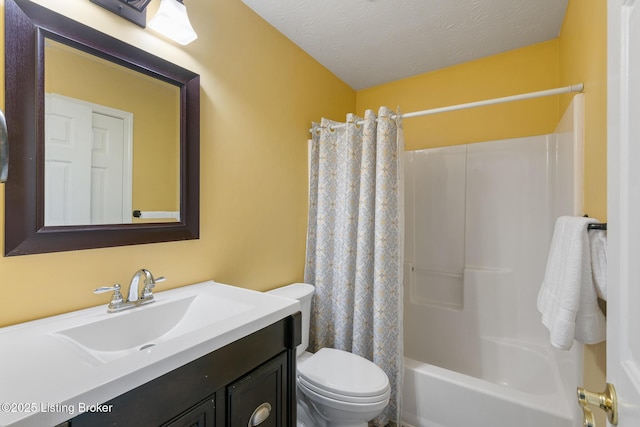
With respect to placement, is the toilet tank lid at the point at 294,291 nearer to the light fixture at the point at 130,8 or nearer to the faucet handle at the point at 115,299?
the faucet handle at the point at 115,299

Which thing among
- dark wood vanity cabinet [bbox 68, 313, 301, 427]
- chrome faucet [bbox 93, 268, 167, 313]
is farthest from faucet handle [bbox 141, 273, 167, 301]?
dark wood vanity cabinet [bbox 68, 313, 301, 427]

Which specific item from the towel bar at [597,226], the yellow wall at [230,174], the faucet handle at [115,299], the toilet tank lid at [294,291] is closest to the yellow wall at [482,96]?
the yellow wall at [230,174]

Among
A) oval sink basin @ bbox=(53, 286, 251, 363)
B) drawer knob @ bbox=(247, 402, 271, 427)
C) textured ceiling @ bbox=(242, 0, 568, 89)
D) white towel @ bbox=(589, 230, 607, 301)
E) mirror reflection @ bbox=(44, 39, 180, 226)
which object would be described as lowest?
drawer knob @ bbox=(247, 402, 271, 427)

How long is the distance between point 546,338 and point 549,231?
0.70 metres

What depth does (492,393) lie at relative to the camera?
4.60 feet

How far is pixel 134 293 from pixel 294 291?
2.80ft

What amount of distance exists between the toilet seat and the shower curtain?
21 cm

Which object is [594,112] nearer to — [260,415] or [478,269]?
[478,269]

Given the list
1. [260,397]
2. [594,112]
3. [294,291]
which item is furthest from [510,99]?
[260,397]

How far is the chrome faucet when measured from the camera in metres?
1.00

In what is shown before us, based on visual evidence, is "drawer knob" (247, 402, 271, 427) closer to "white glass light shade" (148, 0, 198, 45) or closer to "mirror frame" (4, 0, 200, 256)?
"mirror frame" (4, 0, 200, 256)

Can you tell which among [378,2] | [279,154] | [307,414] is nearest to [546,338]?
[307,414]

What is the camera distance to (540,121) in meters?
2.05

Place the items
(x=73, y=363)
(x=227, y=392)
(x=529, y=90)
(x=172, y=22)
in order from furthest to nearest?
(x=529, y=90), (x=172, y=22), (x=227, y=392), (x=73, y=363)
